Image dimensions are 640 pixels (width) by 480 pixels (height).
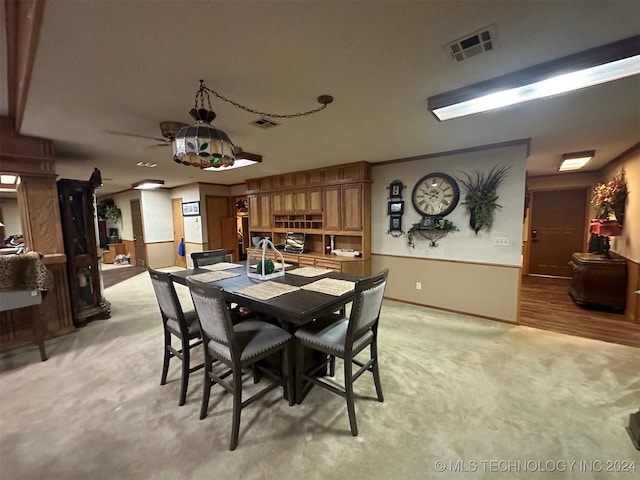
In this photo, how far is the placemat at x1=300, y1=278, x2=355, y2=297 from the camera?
6.87ft

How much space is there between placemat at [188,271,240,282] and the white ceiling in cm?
148

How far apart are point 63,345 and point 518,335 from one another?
5.29 meters

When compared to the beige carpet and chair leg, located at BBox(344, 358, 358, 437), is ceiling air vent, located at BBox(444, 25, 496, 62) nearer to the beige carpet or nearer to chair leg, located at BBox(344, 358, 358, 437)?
chair leg, located at BBox(344, 358, 358, 437)

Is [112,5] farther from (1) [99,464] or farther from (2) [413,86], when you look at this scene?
(1) [99,464]

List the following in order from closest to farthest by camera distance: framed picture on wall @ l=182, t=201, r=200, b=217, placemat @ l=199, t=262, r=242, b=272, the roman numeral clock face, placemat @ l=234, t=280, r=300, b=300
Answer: placemat @ l=234, t=280, r=300, b=300 < placemat @ l=199, t=262, r=242, b=272 < the roman numeral clock face < framed picture on wall @ l=182, t=201, r=200, b=217

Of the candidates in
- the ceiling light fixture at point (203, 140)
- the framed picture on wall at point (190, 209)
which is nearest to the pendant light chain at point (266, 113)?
the ceiling light fixture at point (203, 140)

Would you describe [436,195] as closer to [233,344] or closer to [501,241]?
[501,241]

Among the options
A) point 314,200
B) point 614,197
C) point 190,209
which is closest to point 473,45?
point 314,200

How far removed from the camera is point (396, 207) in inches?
170

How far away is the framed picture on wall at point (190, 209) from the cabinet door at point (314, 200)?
11.3ft

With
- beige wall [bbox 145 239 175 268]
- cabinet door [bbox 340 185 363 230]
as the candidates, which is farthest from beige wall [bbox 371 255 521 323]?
beige wall [bbox 145 239 175 268]

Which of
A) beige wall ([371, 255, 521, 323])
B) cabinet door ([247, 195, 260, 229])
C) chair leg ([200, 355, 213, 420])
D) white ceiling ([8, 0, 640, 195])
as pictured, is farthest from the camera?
cabinet door ([247, 195, 260, 229])

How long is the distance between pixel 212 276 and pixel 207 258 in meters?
0.74

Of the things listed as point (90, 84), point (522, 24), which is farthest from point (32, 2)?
point (522, 24)
